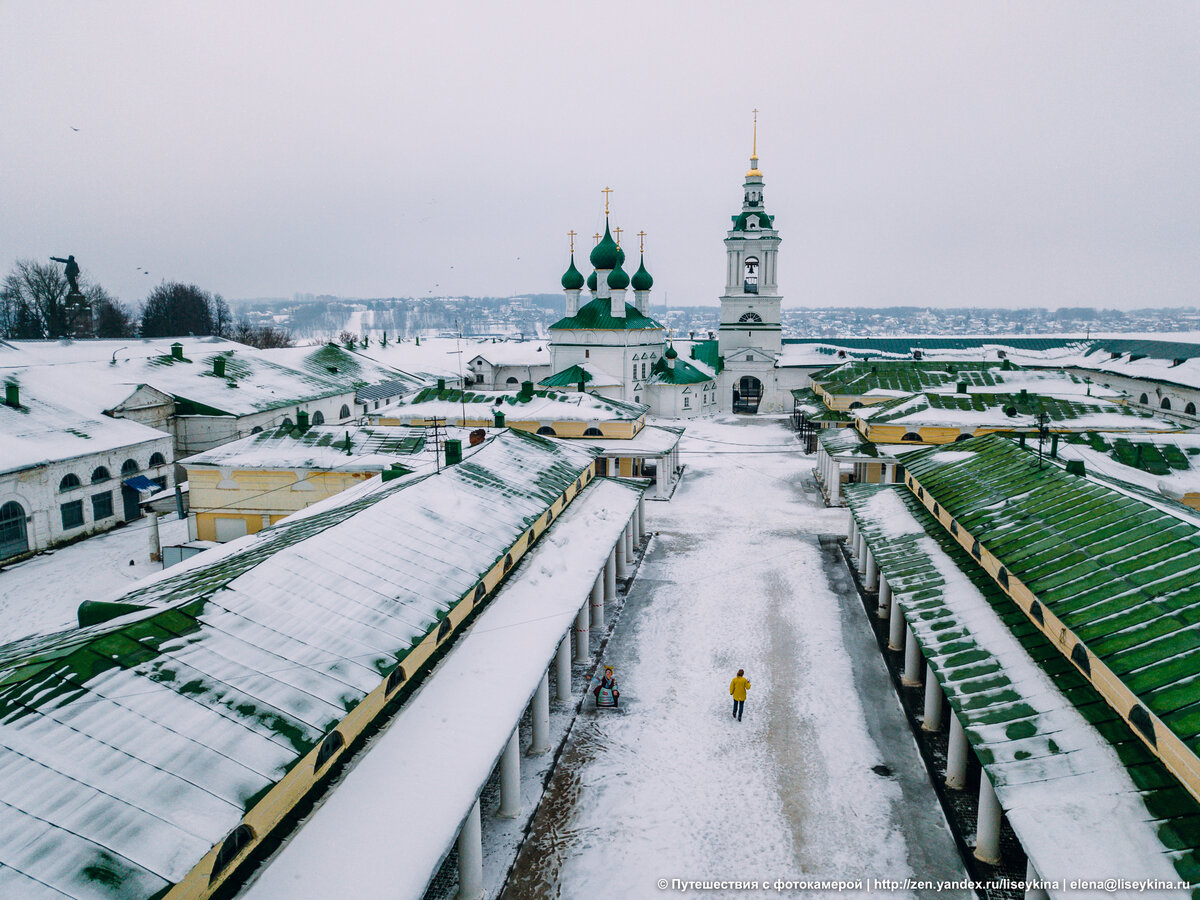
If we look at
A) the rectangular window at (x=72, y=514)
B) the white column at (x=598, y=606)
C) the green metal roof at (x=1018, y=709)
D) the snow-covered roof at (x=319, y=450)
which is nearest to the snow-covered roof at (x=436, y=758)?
the white column at (x=598, y=606)

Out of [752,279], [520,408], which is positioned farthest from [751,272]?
[520,408]

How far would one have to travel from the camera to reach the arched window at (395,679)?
11.8 metres

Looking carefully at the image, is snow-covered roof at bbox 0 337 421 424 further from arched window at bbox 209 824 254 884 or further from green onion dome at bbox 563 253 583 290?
arched window at bbox 209 824 254 884

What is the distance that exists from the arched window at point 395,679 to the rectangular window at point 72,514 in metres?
24.3

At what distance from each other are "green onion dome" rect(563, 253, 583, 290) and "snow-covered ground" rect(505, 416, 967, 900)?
32163 mm

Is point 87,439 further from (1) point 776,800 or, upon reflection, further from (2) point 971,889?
(2) point 971,889

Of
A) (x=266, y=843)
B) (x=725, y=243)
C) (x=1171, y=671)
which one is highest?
(x=725, y=243)

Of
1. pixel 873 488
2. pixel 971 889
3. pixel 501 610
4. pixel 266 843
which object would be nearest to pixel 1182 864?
pixel 971 889

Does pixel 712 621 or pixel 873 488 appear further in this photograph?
pixel 873 488

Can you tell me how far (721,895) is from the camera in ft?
39.3

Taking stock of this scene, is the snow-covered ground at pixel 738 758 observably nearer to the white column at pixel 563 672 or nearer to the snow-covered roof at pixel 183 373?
the white column at pixel 563 672

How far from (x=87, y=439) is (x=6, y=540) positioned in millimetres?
5378

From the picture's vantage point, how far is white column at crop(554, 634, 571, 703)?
56.1ft

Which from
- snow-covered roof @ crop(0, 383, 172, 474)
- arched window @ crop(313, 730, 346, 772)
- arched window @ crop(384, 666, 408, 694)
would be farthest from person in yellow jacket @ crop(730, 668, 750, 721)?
snow-covered roof @ crop(0, 383, 172, 474)
